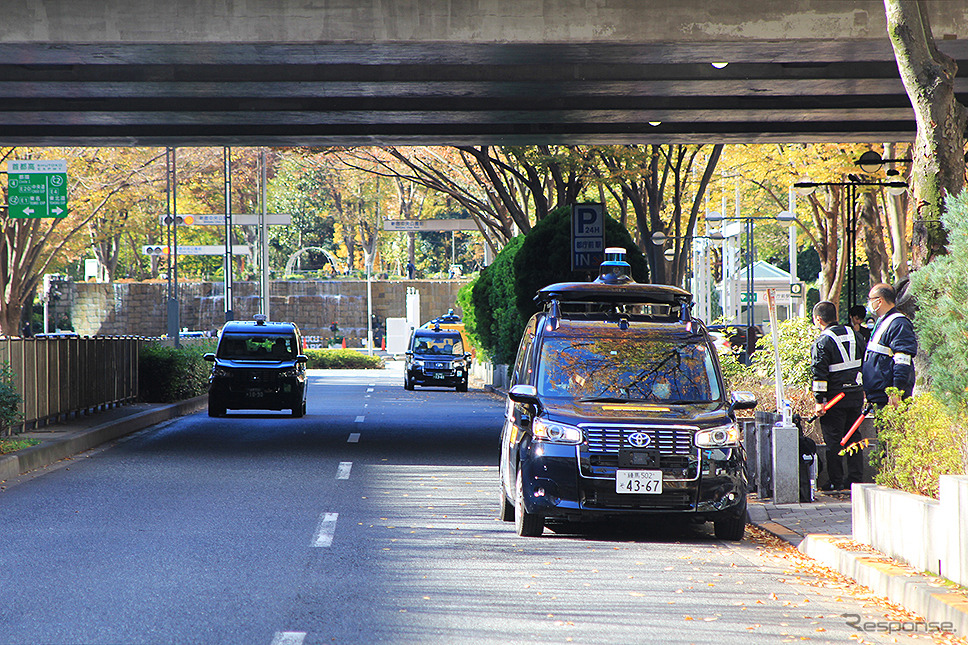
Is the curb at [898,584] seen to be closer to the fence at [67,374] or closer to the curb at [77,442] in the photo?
the curb at [77,442]

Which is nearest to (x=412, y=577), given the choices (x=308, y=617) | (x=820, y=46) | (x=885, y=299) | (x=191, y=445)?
(x=308, y=617)

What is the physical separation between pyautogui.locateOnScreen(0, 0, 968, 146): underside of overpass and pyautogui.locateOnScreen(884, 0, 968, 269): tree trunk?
3.14m

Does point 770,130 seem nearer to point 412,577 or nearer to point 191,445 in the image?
point 191,445

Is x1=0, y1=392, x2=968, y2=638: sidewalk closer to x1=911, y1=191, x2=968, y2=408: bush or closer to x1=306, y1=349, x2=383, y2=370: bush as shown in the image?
x1=911, y1=191, x2=968, y2=408: bush

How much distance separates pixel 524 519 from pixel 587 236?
8.99 meters

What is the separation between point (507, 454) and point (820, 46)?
23.0 feet

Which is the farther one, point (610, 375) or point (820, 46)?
point (820, 46)

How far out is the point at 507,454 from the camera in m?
10.8

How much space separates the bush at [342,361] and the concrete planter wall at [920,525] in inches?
1988

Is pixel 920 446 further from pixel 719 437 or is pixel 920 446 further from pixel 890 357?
→ pixel 890 357

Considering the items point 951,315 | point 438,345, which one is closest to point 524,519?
point 951,315

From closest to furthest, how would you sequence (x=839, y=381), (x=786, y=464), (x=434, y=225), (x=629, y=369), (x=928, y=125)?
(x=629, y=369) < (x=928, y=125) < (x=786, y=464) < (x=839, y=381) < (x=434, y=225)

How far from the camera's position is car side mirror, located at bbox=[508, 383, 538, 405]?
1030cm

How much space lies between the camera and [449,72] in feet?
55.2
